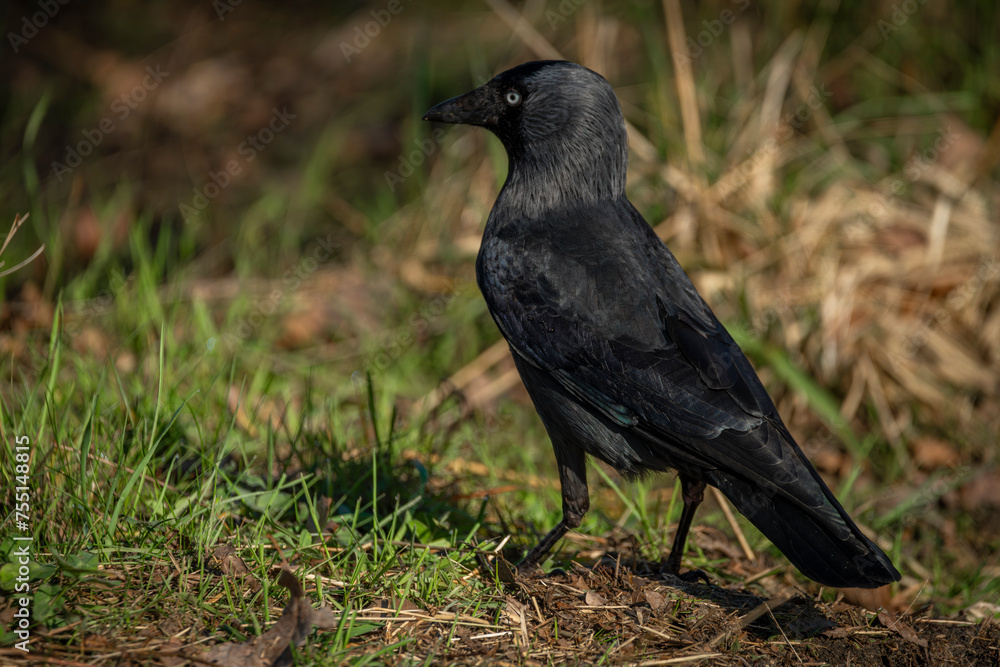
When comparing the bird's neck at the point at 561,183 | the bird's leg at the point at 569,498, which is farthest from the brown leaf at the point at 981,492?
the bird's neck at the point at 561,183

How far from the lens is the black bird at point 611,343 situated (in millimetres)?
2635

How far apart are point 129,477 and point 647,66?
4973 mm

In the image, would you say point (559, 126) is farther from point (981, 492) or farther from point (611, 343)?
point (981, 492)

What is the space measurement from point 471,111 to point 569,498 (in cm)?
161

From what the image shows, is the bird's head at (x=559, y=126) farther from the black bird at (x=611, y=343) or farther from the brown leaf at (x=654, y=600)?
the brown leaf at (x=654, y=600)

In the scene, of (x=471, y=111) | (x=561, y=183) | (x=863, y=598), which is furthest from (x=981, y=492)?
(x=471, y=111)

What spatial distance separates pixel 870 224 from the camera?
5.27 m

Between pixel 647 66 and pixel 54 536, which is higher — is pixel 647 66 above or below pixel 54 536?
above

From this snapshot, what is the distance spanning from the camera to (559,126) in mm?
3391

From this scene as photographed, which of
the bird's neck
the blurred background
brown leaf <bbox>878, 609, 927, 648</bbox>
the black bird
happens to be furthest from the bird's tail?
the bird's neck

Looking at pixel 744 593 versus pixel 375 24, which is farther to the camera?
pixel 375 24

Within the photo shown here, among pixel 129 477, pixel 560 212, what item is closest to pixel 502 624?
pixel 129 477

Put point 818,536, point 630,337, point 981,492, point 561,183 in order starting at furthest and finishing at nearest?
point 981,492 → point 561,183 → point 630,337 → point 818,536

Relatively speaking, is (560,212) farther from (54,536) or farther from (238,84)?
(238,84)
